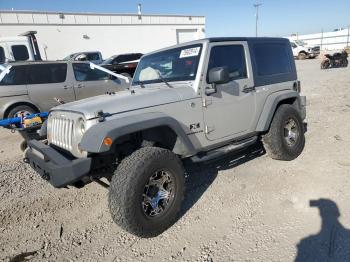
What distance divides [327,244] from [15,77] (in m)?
7.83

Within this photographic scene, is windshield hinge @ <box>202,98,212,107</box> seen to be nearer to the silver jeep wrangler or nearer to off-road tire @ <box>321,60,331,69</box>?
the silver jeep wrangler

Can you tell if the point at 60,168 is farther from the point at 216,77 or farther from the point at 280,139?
the point at 280,139

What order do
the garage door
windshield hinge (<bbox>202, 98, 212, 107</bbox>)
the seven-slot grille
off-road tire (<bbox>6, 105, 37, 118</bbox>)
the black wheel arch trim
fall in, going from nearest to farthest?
the seven-slot grille < windshield hinge (<bbox>202, 98, 212, 107</bbox>) < the black wheel arch trim < off-road tire (<bbox>6, 105, 37, 118</bbox>) < the garage door

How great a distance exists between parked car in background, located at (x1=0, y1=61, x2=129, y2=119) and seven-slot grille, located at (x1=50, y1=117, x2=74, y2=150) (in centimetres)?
445

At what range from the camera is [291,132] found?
4992mm

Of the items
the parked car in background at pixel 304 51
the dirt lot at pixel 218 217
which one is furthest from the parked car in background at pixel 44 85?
the parked car in background at pixel 304 51

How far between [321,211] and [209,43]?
241cm

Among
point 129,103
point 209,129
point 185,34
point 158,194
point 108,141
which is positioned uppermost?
point 185,34

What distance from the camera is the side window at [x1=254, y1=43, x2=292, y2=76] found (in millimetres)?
4602

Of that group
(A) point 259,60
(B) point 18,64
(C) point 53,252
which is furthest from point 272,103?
(B) point 18,64

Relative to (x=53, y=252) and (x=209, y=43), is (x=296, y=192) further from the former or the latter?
(x=53, y=252)

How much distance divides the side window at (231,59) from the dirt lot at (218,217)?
1478 mm

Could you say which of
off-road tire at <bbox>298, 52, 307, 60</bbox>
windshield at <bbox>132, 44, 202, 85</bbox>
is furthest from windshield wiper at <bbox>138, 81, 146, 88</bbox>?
off-road tire at <bbox>298, 52, 307, 60</bbox>

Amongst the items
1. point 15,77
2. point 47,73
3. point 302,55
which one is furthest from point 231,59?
point 302,55
